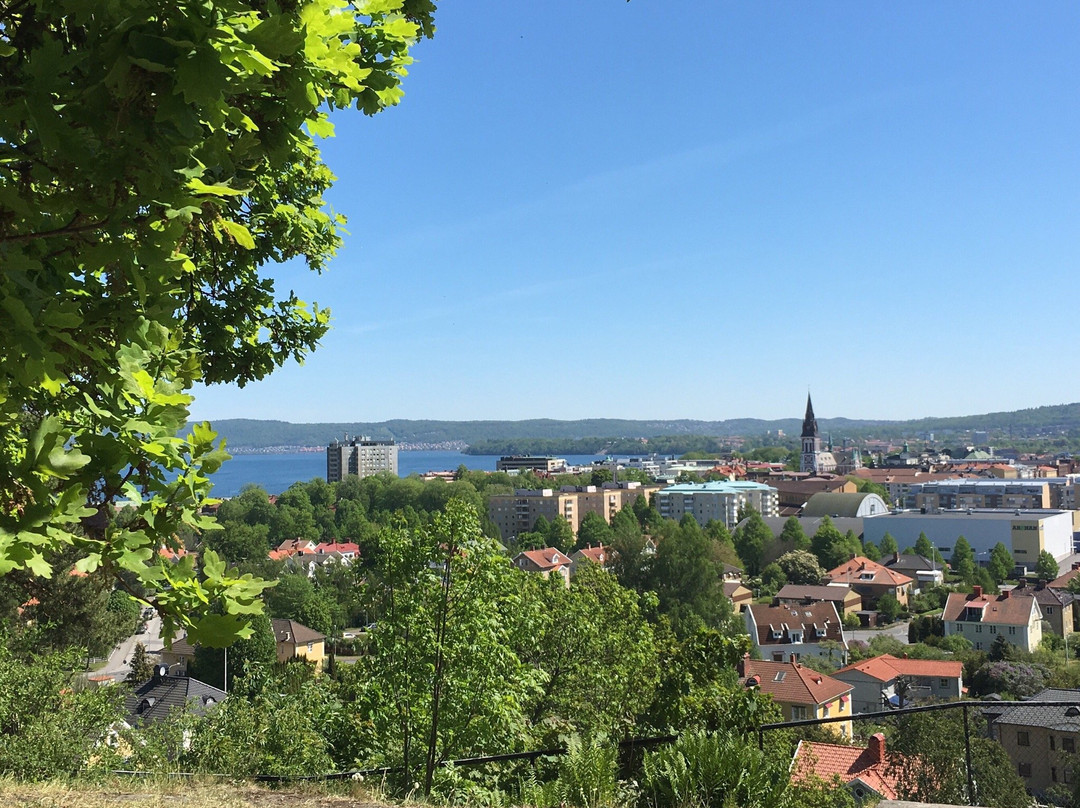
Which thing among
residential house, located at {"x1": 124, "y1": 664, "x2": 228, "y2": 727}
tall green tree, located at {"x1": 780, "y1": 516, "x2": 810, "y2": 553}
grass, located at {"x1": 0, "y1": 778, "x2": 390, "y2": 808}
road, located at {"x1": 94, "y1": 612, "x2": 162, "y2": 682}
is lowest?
road, located at {"x1": 94, "y1": 612, "x2": 162, "y2": 682}

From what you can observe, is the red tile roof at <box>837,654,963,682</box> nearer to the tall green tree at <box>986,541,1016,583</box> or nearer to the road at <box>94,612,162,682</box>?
the road at <box>94,612,162,682</box>

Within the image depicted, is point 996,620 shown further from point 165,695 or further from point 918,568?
point 165,695

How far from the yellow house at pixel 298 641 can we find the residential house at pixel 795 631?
20.8m

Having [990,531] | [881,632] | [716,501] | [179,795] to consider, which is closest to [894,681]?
[881,632]

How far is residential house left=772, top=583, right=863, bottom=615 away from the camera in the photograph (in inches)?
1975

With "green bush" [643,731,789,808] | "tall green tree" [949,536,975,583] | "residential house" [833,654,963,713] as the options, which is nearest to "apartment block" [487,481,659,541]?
"tall green tree" [949,536,975,583]

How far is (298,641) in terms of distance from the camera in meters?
36.7

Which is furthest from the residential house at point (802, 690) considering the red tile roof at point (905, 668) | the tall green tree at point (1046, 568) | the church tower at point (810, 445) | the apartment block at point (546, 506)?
the church tower at point (810, 445)

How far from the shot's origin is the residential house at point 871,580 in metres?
54.5

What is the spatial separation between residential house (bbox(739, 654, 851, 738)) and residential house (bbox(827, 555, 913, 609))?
27.1 m

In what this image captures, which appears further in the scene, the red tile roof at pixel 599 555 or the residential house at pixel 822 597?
the residential house at pixel 822 597

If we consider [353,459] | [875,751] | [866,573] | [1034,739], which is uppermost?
[875,751]

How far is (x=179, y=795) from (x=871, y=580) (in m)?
57.2

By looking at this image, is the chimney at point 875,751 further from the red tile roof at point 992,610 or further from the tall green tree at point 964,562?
the tall green tree at point 964,562
